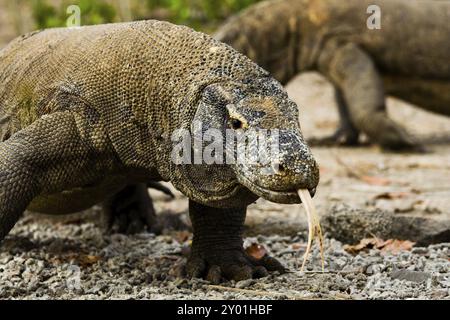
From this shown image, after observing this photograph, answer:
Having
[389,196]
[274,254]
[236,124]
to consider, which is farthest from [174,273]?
[389,196]

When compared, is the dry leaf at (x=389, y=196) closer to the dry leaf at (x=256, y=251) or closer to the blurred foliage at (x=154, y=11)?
the dry leaf at (x=256, y=251)

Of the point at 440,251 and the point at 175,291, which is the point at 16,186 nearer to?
the point at 175,291

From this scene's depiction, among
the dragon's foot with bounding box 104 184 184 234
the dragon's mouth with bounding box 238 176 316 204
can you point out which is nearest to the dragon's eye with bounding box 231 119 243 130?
the dragon's mouth with bounding box 238 176 316 204

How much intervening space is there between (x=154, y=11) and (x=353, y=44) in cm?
601

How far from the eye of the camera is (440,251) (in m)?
4.54

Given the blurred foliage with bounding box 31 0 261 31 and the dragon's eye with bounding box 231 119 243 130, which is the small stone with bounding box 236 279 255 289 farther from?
the blurred foliage with bounding box 31 0 261 31

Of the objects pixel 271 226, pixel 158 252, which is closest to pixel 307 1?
pixel 271 226

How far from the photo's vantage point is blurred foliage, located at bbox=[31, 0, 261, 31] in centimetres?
1221

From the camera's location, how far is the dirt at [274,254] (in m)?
3.83

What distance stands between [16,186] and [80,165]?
0.30 m

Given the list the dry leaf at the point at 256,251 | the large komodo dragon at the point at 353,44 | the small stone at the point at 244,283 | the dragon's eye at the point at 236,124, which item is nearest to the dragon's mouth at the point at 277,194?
the dragon's eye at the point at 236,124

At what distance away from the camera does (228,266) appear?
4.21 metres

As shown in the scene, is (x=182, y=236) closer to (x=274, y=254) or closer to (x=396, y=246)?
(x=274, y=254)

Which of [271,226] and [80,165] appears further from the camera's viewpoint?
[271,226]
